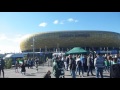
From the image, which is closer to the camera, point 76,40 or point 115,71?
point 115,71

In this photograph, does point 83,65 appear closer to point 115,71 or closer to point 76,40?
point 115,71

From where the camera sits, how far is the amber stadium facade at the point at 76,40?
90438mm

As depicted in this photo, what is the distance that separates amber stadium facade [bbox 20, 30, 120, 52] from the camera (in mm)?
90438

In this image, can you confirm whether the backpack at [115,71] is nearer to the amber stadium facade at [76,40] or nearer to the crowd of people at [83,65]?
the crowd of people at [83,65]

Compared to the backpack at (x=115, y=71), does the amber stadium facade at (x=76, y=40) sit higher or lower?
higher

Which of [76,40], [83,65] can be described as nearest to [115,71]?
[83,65]

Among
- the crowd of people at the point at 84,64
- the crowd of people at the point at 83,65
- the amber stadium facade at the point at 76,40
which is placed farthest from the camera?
the amber stadium facade at the point at 76,40

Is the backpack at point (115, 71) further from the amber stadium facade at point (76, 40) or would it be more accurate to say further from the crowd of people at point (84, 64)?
the amber stadium facade at point (76, 40)

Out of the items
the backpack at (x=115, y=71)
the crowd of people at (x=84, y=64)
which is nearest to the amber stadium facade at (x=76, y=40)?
the crowd of people at (x=84, y=64)

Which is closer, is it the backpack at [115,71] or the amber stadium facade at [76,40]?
the backpack at [115,71]

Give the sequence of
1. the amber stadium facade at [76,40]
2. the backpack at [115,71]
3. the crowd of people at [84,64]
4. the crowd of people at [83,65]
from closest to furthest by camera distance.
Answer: the backpack at [115,71]
the crowd of people at [83,65]
the crowd of people at [84,64]
the amber stadium facade at [76,40]

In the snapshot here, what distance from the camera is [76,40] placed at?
298 ft

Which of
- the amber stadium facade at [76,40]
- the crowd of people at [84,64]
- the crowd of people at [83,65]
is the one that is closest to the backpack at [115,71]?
the crowd of people at [83,65]
